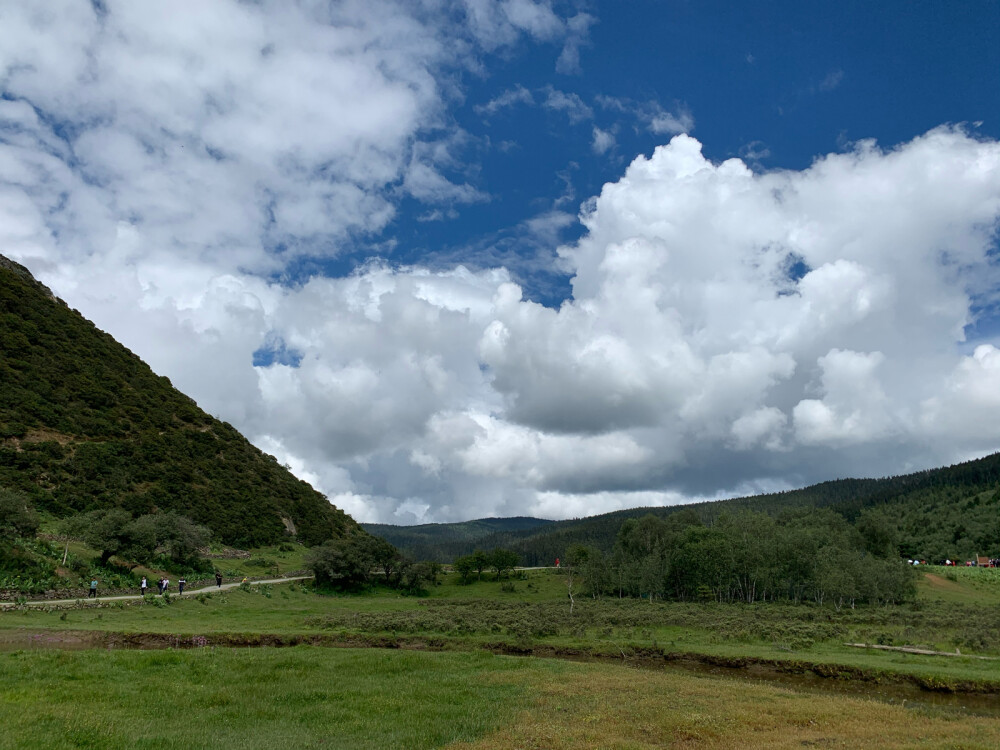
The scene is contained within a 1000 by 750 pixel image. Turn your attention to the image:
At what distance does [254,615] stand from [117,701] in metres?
29.9

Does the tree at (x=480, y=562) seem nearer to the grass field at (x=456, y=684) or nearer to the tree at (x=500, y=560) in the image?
the tree at (x=500, y=560)

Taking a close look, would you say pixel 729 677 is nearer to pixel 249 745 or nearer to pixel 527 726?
pixel 527 726

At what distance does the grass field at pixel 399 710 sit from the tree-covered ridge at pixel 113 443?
56888 millimetres

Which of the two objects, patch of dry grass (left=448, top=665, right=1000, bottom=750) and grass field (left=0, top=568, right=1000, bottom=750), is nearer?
patch of dry grass (left=448, top=665, right=1000, bottom=750)

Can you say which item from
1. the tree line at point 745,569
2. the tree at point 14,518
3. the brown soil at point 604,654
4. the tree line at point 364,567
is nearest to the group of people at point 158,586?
the tree at point 14,518

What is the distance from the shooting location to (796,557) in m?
80.8

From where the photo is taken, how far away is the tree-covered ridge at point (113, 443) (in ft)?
243

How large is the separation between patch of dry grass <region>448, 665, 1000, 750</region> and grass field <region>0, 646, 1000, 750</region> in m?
0.06

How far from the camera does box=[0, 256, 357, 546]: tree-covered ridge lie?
2911 inches

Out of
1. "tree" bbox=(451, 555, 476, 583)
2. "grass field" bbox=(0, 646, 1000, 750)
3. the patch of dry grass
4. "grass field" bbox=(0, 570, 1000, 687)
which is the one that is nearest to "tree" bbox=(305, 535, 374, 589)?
"grass field" bbox=(0, 570, 1000, 687)

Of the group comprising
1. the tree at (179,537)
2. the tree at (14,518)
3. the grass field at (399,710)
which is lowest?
the grass field at (399,710)

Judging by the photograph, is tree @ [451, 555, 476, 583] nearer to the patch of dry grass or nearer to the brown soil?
the brown soil

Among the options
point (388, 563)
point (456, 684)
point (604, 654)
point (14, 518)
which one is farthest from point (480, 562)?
point (456, 684)

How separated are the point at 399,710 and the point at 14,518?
1831 inches
